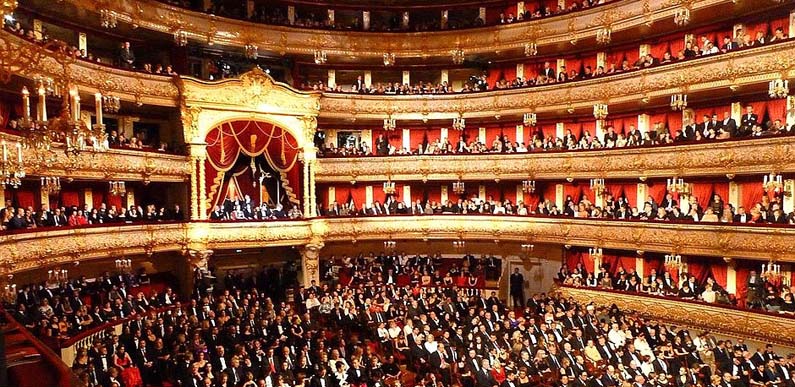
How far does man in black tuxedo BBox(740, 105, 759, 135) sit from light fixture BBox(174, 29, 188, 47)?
16.8 metres

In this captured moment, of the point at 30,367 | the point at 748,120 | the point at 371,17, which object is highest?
the point at 371,17

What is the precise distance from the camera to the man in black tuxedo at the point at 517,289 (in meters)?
20.9

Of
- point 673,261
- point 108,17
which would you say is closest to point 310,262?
point 108,17

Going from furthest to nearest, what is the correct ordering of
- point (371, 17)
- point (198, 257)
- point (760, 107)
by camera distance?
point (371, 17), point (198, 257), point (760, 107)

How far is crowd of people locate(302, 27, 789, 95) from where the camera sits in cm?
1609

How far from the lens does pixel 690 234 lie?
16.1 meters

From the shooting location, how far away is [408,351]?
12938mm

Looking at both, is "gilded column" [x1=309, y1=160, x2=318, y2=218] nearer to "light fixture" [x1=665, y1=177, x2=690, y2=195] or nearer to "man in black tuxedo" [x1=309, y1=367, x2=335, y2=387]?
"man in black tuxedo" [x1=309, y1=367, x2=335, y2=387]

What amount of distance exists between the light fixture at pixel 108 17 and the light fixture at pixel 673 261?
673 inches

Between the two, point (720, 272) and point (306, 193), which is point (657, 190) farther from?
point (306, 193)

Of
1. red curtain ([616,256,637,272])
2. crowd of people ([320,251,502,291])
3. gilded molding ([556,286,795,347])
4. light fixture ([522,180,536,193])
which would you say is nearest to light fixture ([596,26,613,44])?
light fixture ([522,180,536,193])

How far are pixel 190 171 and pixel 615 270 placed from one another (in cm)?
1425

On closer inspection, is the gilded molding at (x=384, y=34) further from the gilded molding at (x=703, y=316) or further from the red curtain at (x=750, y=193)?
the gilded molding at (x=703, y=316)

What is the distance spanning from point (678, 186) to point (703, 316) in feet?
12.4
